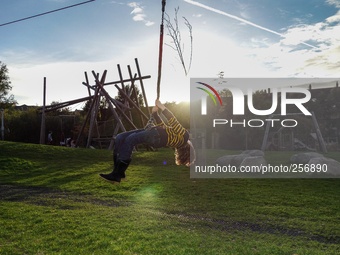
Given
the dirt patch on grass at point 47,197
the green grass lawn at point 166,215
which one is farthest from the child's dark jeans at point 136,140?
the dirt patch on grass at point 47,197

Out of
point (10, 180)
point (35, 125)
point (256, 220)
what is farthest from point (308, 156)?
point (35, 125)

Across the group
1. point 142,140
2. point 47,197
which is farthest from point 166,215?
point 47,197

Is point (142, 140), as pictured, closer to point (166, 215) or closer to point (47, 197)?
point (166, 215)

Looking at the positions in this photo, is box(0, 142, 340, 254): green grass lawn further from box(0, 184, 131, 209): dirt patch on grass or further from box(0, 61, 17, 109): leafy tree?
box(0, 61, 17, 109): leafy tree

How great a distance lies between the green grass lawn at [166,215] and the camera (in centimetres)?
473

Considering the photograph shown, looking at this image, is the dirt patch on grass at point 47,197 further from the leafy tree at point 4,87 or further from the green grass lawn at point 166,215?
the leafy tree at point 4,87

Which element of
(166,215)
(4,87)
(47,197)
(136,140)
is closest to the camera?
(136,140)

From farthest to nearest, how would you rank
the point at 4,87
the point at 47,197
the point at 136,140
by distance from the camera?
the point at 4,87 → the point at 47,197 → the point at 136,140

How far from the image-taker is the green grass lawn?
15.5 ft

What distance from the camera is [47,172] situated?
12609 millimetres

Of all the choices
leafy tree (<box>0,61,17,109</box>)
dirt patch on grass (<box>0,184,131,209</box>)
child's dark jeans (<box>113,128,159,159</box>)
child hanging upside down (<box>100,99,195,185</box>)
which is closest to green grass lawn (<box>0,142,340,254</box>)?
dirt patch on grass (<box>0,184,131,209</box>)

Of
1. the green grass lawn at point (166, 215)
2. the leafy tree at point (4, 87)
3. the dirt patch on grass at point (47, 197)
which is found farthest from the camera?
the leafy tree at point (4, 87)

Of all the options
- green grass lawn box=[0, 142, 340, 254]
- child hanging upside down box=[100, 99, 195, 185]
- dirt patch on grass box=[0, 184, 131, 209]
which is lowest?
dirt patch on grass box=[0, 184, 131, 209]

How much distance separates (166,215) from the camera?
6434mm
